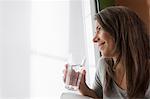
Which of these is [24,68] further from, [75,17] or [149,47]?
[149,47]

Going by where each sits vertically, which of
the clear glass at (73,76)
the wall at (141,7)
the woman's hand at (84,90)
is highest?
the wall at (141,7)

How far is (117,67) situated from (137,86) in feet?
0.42

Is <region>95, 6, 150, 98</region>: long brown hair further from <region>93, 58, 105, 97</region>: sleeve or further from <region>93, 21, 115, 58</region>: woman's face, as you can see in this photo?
<region>93, 58, 105, 97</region>: sleeve

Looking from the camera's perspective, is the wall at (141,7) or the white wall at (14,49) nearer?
the white wall at (14,49)

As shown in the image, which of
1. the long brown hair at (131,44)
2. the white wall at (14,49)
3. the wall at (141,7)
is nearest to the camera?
the long brown hair at (131,44)

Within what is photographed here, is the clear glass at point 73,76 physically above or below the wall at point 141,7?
below

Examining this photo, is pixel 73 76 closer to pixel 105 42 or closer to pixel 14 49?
pixel 105 42

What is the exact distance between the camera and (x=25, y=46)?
140 centimetres

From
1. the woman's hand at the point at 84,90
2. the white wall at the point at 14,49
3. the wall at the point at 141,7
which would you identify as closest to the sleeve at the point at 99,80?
the woman's hand at the point at 84,90

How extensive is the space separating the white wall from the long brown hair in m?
0.41

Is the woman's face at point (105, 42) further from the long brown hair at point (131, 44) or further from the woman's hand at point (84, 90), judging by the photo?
the woman's hand at point (84, 90)

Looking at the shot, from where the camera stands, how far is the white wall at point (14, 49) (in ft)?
4.38

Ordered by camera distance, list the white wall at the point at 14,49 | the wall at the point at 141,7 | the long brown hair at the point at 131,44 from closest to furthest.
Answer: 1. the long brown hair at the point at 131,44
2. the white wall at the point at 14,49
3. the wall at the point at 141,7

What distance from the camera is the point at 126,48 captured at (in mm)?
1227
